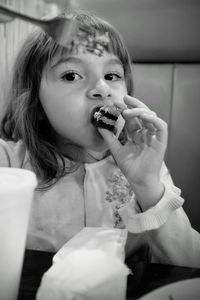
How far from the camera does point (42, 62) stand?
0.80 m

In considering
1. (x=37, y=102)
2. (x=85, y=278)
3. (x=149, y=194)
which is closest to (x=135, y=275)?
(x=85, y=278)

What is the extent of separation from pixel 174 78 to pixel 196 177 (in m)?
A: 0.32

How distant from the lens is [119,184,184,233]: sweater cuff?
2.02 ft

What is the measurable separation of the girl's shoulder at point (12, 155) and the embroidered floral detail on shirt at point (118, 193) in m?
0.24

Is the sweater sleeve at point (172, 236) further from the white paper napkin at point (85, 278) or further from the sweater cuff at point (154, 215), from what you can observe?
the white paper napkin at point (85, 278)

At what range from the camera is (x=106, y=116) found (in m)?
0.70

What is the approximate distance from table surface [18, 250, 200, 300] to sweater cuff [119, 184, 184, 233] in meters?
0.13

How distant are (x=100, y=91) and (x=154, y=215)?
270mm

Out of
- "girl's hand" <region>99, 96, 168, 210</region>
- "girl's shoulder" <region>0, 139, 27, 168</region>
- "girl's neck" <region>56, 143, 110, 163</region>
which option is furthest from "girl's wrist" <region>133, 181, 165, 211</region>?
"girl's shoulder" <region>0, 139, 27, 168</region>

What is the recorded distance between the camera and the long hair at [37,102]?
32.4 inches

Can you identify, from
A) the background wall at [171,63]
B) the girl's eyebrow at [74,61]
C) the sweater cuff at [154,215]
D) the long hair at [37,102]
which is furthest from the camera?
the background wall at [171,63]

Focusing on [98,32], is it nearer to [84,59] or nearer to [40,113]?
[84,59]

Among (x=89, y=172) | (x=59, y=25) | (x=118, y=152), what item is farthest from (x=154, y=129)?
(x=59, y=25)

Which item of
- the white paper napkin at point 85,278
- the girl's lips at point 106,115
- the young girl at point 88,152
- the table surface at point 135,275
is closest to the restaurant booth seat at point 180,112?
the young girl at point 88,152
